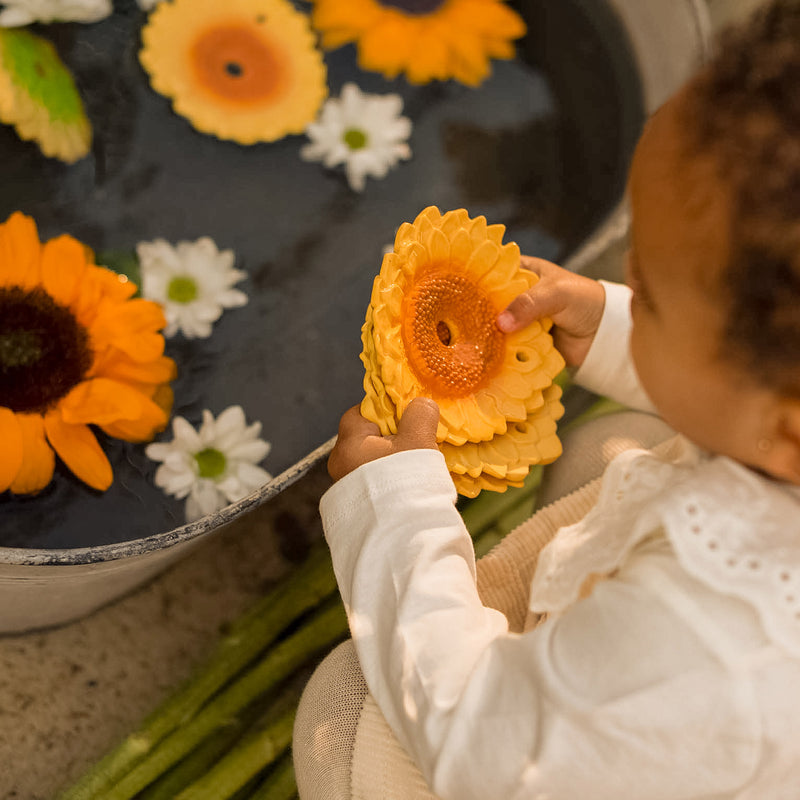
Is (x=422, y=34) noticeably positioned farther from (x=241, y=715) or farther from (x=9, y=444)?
(x=241, y=715)

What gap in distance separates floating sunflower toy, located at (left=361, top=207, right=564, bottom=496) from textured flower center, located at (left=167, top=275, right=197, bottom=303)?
271 mm

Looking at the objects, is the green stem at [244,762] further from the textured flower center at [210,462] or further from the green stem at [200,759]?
the textured flower center at [210,462]

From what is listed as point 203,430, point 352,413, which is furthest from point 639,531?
point 203,430

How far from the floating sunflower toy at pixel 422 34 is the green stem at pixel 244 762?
770mm

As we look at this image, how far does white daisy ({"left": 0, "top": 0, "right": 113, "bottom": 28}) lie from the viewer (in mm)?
741

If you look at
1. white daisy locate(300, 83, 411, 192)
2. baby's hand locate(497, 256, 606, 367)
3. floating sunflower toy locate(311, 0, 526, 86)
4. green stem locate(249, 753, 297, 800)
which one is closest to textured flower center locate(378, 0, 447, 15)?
floating sunflower toy locate(311, 0, 526, 86)

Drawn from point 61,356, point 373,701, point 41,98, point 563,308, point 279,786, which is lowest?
point 279,786

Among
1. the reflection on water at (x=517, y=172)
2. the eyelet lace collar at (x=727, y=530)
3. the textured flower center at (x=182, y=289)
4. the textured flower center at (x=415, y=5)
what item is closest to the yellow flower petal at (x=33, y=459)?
the textured flower center at (x=182, y=289)

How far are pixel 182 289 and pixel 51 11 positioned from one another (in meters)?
0.34

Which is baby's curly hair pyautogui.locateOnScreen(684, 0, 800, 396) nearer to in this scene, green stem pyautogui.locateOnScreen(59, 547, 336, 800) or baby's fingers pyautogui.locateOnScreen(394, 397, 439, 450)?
baby's fingers pyautogui.locateOnScreen(394, 397, 439, 450)

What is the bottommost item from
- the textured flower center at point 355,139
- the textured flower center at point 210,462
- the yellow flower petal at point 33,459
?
the textured flower center at point 210,462

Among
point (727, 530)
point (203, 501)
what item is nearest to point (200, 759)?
point (203, 501)

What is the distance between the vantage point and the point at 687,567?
1.21 feet

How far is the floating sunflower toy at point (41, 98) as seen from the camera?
714 millimetres
